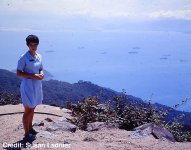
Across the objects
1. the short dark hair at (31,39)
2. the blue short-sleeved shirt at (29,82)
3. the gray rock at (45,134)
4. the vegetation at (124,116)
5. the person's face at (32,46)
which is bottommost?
the vegetation at (124,116)

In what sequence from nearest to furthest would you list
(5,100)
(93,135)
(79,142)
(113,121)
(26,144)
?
(26,144) → (79,142) → (93,135) → (113,121) → (5,100)

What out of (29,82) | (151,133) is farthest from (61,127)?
(151,133)

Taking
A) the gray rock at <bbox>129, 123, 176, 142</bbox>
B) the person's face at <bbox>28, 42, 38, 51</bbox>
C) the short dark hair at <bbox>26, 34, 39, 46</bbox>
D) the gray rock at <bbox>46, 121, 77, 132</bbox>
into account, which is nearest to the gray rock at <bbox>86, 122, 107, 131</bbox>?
the gray rock at <bbox>46, 121, 77, 132</bbox>

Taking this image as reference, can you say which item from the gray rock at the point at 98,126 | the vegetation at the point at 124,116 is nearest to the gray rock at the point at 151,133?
the gray rock at the point at 98,126

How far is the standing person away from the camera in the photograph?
6.07 m

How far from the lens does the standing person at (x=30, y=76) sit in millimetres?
6074

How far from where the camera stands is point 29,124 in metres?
6.46

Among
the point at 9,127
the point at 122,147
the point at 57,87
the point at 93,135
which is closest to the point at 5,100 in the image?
the point at 9,127

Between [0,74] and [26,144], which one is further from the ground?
[26,144]

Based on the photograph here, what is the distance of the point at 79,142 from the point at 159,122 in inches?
131

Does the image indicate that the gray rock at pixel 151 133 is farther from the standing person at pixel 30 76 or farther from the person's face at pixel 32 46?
the person's face at pixel 32 46

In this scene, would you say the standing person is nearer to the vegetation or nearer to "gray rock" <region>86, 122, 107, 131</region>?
"gray rock" <region>86, 122, 107, 131</region>

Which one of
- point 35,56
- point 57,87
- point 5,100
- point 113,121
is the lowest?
point 57,87

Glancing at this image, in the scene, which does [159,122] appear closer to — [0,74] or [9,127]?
[9,127]
